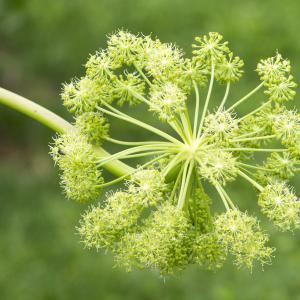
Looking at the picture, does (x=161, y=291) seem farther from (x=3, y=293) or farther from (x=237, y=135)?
(x=237, y=135)

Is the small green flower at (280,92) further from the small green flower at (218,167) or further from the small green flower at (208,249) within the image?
the small green flower at (208,249)

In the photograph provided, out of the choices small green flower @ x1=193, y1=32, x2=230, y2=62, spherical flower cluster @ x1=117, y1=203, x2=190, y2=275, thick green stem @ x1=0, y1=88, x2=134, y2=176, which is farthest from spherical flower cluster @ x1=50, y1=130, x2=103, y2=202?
small green flower @ x1=193, y1=32, x2=230, y2=62

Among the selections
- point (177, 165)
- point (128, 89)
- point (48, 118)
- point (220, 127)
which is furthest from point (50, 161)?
point (220, 127)

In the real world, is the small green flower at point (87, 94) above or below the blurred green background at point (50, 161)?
below

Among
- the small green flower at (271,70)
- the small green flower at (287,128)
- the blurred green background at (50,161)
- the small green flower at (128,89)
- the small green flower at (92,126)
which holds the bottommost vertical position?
the small green flower at (287,128)

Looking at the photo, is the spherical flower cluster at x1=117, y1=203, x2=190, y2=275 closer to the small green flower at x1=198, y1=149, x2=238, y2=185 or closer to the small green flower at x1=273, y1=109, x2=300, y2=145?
the small green flower at x1=198, y1=149, x2=238, y2=185

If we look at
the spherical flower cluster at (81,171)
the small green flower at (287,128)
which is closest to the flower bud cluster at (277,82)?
the small green flower at (287,128)

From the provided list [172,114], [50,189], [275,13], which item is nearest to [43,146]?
[50,189]

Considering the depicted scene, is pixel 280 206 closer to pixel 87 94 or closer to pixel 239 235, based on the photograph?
pixel 239 235
